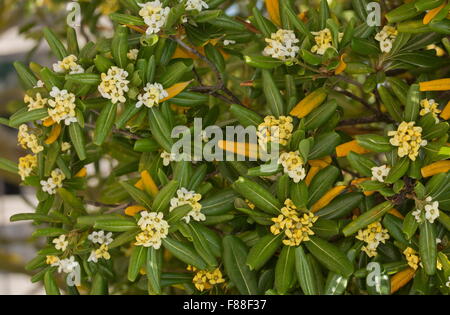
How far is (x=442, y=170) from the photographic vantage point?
107cm

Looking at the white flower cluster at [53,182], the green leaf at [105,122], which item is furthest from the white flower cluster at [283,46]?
the white flower cluster at [53,182]

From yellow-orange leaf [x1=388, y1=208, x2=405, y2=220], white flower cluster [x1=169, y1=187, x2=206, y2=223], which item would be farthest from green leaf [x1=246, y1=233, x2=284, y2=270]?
yellow-orange leaf [x1=388, y1=208, x2=405, y2=220]

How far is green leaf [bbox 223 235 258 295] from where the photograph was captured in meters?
1.18

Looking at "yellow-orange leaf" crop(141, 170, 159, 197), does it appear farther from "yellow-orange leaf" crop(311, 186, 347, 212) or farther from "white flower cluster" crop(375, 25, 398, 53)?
"white flower cluster" crop(375, 25, 398, 53)

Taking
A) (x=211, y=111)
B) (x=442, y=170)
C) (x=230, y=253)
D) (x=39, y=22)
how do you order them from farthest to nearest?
(x=39, y=22) → (x=211, y=111) → (x=230, y=253) → (x=442, y=170)

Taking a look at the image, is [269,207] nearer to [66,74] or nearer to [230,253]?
[230,253]

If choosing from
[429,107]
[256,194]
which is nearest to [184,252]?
[256,194]

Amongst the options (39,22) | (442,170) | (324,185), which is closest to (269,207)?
(324,185)

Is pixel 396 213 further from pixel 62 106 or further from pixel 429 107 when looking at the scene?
pixel 62 106

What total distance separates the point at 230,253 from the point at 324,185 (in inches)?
9.5

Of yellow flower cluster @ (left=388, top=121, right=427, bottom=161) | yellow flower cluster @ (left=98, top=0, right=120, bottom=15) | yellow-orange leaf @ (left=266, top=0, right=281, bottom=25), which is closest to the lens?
yellow flower cluster @ (left=388, top=121, right=427, bottom=161)

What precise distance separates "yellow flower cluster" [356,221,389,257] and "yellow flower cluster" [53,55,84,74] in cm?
66

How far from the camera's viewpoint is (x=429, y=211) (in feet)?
3.46

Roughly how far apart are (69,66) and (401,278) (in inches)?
31.7
